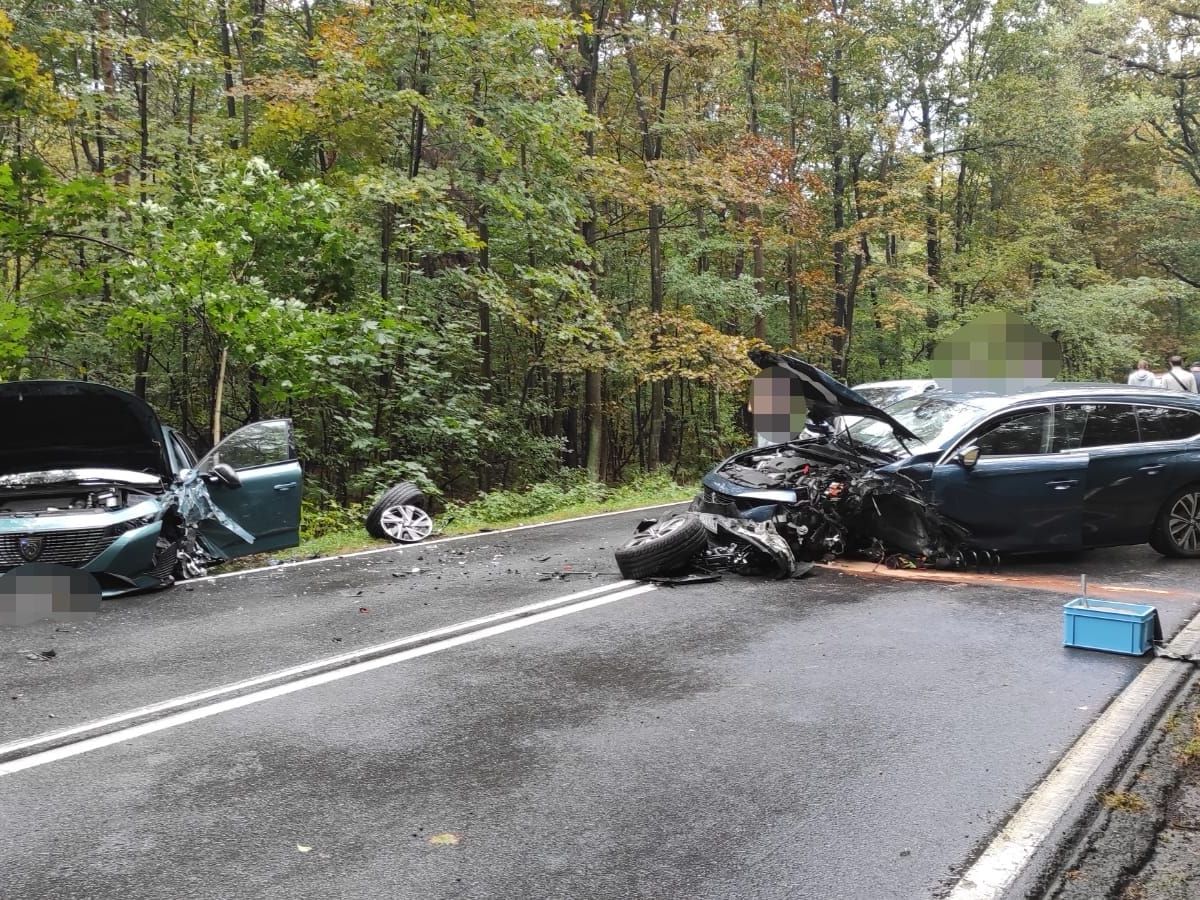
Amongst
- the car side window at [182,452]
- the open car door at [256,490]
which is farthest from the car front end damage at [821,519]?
the car side window at [182,452]

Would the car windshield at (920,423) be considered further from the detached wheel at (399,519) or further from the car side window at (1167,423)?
the detached wheel at (399,519)

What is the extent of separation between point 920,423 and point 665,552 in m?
2.93

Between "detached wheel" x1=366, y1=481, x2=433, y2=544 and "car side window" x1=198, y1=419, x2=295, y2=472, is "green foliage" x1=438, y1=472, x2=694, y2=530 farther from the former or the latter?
"car side window" x1=198, y1=419, x2=295, y2=472

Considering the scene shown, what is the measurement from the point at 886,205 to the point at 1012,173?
224 inches

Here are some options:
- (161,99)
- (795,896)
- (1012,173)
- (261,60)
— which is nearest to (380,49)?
(261,60)

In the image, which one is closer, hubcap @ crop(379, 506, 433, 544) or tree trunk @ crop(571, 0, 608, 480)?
hubcap @ crop(379, 506, 433, 544)

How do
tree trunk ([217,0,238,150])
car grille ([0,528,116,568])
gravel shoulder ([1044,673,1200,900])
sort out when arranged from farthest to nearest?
1. tree trunk ([217,0,238,150])
2. car grille ([0,528,116,568])
3. gravel shoulder ([1044,673,1200,900])

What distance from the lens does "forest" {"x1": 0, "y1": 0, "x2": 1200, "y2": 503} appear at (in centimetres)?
1114

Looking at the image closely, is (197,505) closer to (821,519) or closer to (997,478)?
(821,519)

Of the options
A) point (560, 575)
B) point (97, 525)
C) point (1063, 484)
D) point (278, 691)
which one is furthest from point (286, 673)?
point (1063, 484)

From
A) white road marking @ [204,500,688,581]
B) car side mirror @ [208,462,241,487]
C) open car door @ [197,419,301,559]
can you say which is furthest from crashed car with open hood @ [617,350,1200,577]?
car side mirror @ [208,462,241,487]

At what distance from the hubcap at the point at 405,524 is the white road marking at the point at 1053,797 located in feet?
23.9

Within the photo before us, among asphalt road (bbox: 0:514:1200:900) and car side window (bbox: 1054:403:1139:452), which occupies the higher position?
car side window (bbox: 1054:403:1139:452)

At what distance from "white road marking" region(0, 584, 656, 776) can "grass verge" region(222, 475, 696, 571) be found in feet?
12.0
